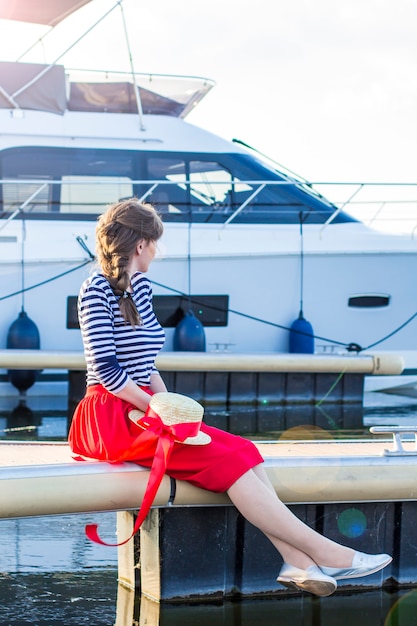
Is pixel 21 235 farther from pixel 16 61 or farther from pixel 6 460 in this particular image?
pixel 6 460

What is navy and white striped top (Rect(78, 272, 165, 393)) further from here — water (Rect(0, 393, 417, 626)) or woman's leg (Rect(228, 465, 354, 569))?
water (Rect(0, 393, 417, 626))

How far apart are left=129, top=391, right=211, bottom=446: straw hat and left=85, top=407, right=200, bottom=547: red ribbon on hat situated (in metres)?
0.02

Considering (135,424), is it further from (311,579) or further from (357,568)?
(357,568)

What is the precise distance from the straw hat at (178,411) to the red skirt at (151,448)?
0.08m

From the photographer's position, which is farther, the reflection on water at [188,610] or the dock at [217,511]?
the reflection on water at [188,610]

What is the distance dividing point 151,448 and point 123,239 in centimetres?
85

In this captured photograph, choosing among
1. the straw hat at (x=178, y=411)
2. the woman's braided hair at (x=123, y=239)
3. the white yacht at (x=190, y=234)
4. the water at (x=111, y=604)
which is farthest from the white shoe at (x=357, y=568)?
the white yacht at (x=190, y=234)

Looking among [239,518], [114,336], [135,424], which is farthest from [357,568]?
[114,336]

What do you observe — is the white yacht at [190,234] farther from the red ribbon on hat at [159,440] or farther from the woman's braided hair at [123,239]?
the red ribbon on hat at [159,440]

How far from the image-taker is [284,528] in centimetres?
376

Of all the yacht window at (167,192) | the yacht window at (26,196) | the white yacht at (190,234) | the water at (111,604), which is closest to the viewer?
the water at (111,604)

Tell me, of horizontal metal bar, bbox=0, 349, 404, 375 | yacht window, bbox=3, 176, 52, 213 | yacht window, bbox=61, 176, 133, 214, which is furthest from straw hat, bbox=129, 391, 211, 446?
yacht window, bbox=61, 176, 133, 214

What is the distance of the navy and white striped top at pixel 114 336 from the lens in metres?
3.83

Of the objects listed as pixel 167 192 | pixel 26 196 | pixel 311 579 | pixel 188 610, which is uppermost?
pixel 167 192
